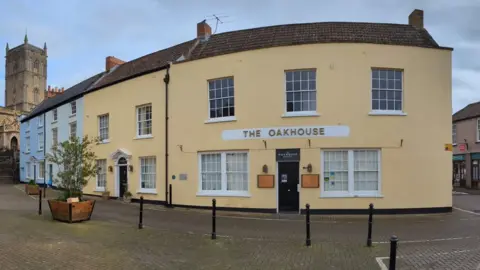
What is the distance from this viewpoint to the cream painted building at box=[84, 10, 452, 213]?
1603 centimetres

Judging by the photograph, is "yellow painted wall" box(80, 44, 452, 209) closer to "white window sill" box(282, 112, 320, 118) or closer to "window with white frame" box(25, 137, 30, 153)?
"white window sill" box(282, 112, 320, 118)

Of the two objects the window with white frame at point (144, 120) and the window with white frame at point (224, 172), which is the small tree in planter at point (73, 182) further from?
the window with white frame at point (144, 120)

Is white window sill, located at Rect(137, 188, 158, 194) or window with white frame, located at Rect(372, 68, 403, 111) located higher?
window with white frame, located at Rect(372, 68, 403, 111)

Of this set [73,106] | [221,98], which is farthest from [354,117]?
[73,106]

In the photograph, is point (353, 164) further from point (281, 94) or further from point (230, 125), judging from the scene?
point (230, 125)

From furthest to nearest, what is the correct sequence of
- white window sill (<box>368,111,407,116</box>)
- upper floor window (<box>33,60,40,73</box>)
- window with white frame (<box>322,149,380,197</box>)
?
upper floor window (<box>33,60,40,73</box>) < white window sill (<box>368,111,407,116</box>) < window with white frame (<box>322,149,380,197</box>)

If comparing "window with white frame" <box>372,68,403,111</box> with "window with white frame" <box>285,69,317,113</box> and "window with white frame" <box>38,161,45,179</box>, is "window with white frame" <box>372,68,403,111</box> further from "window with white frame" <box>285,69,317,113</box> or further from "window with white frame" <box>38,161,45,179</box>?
"window with white frame" <box>38,161,45,179</box>

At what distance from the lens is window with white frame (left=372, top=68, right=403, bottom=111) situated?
16422mm

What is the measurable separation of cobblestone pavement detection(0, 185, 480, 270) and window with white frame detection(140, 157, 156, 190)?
17.9 feet

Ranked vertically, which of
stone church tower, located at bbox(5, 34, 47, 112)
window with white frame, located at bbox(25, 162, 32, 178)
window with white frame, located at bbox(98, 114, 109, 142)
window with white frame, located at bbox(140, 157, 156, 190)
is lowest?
window with white frame, located at bbox(25, 162, 32, 178)

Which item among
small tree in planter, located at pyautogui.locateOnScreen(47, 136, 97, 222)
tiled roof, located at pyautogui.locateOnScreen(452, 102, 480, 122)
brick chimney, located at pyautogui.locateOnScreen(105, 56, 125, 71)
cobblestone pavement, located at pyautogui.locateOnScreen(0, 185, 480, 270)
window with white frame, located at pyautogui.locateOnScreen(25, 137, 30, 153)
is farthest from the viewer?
window with white frame, located at pyautogui.locateOnScreen(25, 137, 30, 153)

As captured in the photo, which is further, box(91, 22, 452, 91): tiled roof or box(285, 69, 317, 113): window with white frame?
box(91, 22, 452, 91): tiled roof

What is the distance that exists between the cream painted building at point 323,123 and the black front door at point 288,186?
0.04 metres

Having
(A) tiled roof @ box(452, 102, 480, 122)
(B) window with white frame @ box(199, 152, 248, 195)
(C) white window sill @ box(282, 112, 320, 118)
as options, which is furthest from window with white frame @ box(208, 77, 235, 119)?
(A) tiled roof @ box(452, 102, 480, 122)
